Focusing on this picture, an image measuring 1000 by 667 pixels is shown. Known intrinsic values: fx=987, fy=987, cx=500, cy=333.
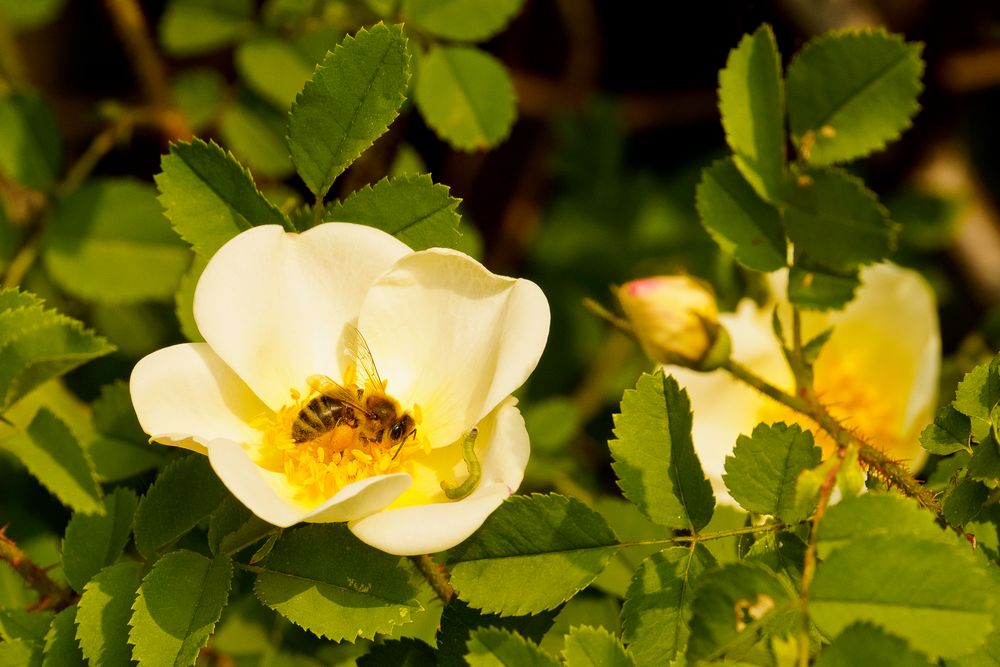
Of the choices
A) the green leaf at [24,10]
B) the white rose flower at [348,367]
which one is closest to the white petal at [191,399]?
the white rose flower at [348,367]

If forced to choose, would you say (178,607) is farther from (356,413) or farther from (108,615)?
(356,413)

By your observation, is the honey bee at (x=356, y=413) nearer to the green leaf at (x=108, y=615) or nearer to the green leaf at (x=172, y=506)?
the green leaf at (x=172, y=506)

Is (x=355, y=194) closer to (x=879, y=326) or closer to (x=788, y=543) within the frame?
(x=788, y=543)

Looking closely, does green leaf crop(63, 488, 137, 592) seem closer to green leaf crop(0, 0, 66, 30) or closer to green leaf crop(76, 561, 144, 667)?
green leaf crop(76, 561, 144, 667)

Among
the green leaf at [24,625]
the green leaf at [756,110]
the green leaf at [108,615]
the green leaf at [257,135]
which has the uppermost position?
the green leaf at [756,110]

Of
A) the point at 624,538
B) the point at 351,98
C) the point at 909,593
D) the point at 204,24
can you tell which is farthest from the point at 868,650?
the point at 204,24
